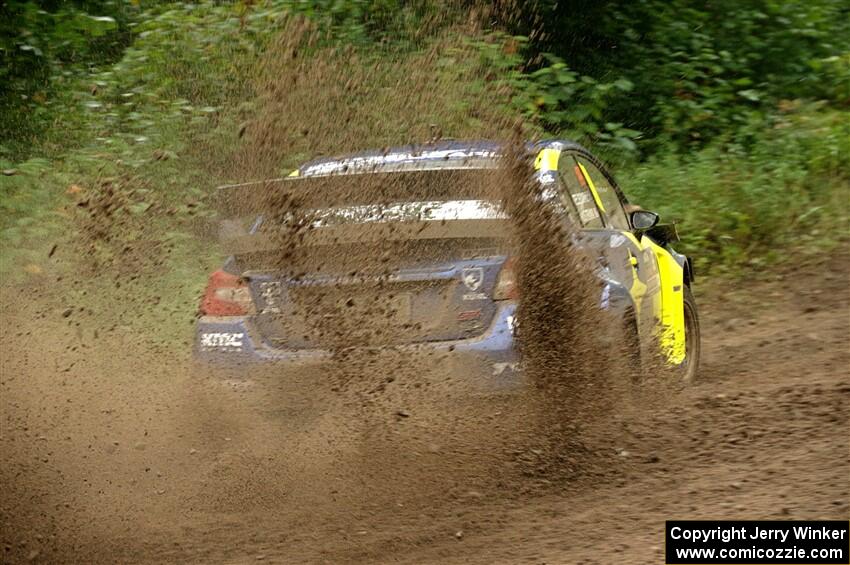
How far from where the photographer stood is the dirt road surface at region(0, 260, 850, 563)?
14.9 ft

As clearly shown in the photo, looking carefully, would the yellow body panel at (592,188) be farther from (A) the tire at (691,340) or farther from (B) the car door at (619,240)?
(A) the tire at (691,340)

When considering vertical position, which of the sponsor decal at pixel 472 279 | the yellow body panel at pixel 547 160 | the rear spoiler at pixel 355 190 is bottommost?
the sponsor decal at pixel 472 279

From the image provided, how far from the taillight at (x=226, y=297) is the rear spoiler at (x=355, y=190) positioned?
32 centimetres

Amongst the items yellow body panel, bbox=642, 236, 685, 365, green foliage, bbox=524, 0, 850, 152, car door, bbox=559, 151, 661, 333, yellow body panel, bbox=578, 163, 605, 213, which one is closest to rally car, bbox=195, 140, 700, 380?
car door, bbox=559, 151, 661, 333

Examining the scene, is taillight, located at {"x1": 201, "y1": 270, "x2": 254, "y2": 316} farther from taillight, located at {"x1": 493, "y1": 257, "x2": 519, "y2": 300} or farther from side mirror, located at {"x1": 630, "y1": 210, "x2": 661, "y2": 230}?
side mirror, located at {"x1": 630, "y1": 210, "x2": 661, "y2": 230}

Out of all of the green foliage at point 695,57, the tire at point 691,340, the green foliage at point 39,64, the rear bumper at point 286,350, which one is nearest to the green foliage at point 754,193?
the green foliage at point 695,57

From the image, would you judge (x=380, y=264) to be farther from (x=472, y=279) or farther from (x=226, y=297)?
(x=226, y=297)

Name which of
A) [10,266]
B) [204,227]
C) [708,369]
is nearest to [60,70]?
[10,266]

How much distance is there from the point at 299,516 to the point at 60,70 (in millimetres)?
7037

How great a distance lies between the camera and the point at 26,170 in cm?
905

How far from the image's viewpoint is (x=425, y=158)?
232 inches

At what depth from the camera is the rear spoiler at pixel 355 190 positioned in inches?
217

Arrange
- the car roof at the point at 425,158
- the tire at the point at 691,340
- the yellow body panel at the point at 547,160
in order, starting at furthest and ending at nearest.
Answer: the tire at the point at 691,340 < the yellow body panel at the point at 547,160 < the car roof at the point at 425,158

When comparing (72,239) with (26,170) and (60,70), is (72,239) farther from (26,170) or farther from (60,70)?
(60,70)
